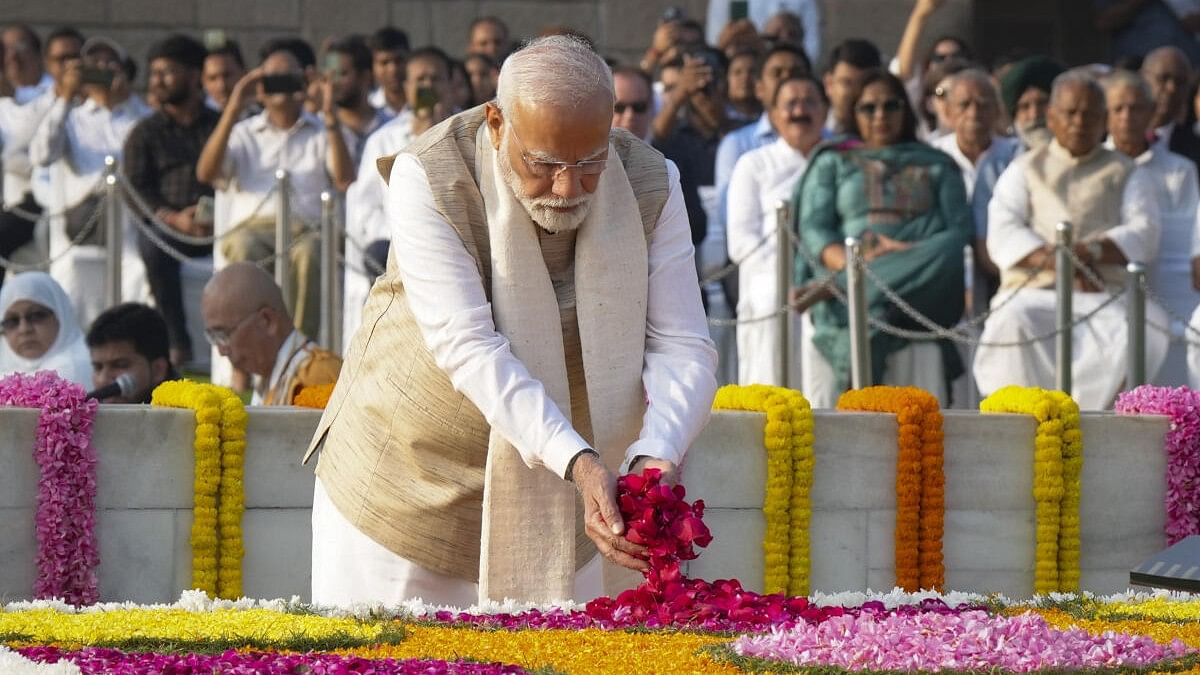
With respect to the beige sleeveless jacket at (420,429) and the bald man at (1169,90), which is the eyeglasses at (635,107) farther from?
the beige sleeveless jacket at (420,429)

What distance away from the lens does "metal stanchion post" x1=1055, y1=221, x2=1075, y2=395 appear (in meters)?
9.10

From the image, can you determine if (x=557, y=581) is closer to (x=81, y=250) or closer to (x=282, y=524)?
(x=282, y=524)

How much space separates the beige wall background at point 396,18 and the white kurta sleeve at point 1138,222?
4538 mm

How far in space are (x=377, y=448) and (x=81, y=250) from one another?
6583mm

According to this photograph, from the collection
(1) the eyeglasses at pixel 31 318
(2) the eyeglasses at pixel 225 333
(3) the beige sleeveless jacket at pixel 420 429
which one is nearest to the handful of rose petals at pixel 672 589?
(3) the beige sleeveless jacket at pixel 420 429

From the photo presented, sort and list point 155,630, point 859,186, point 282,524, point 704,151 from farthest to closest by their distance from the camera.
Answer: point 704,151
point 859,186
point 282,524
point 155,630

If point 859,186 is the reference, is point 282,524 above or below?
below

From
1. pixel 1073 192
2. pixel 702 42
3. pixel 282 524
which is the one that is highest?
pixel 702 42

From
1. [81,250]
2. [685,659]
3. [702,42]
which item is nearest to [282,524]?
[685,659]

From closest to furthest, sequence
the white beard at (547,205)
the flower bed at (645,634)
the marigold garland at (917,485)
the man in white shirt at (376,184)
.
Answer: the flower bed at (645,634) < the white beard at (547,205) < the marigold garland at (917,485) < the man in white shirt at (376,184)

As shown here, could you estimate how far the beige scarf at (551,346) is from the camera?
13.6ft

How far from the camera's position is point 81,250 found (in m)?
10.6

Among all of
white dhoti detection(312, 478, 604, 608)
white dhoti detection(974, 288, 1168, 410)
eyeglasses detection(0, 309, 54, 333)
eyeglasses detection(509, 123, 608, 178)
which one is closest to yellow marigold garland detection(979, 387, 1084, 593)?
white dhoti detection(974, 288, 1168, 410)

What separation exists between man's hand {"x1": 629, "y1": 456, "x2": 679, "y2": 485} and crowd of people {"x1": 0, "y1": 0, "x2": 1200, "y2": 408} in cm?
425
